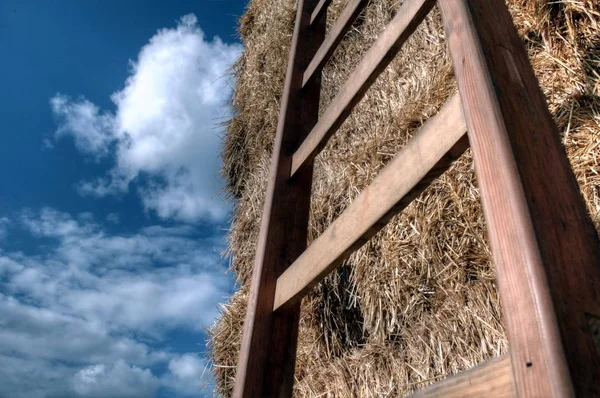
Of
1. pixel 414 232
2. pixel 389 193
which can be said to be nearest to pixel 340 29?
pixel 414 232

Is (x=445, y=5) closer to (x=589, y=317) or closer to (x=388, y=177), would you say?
(x=388, y=177)

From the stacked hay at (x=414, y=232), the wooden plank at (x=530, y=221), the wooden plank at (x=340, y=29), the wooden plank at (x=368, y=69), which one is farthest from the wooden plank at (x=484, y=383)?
the wooden plank at (x=340, y=29)

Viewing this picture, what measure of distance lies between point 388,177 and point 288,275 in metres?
0.35

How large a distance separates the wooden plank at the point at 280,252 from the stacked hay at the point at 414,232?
230 millimetres

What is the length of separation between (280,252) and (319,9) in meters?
0.85

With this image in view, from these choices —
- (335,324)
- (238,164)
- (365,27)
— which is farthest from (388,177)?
(238,164)

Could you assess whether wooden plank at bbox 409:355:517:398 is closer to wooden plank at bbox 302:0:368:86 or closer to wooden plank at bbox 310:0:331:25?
wooden plank at bbox 302:0:368:86

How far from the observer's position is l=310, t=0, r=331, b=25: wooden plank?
165 cm

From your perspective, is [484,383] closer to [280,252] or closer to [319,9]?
[280,252]

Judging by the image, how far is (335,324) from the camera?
1.50 m

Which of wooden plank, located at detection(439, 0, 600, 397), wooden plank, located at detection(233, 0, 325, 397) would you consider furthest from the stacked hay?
wooden plank, located at detection(439, 0, 600, 397)

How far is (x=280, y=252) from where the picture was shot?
1.20 metres

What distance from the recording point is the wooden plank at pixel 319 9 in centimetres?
165

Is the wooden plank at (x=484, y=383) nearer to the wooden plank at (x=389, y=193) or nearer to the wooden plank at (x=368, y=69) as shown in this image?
the wooden plank at (x=389, y=193)
